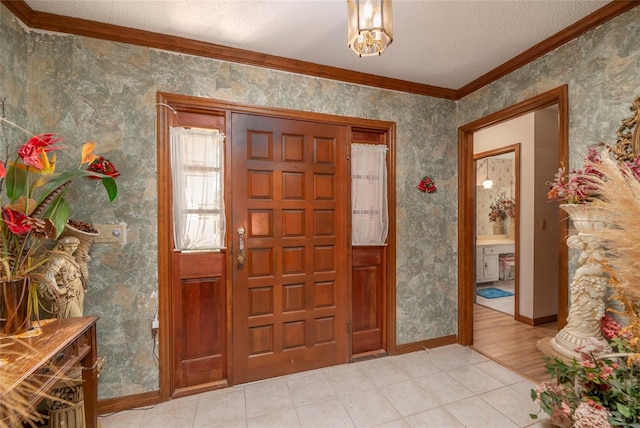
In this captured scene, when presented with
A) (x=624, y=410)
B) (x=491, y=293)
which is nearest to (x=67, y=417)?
(x=624, y=410)

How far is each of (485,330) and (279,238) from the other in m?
2.72

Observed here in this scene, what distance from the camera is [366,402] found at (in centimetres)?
198

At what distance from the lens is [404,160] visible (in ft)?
8.85

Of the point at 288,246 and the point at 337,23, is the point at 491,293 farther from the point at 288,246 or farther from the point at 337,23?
the point at 337,23

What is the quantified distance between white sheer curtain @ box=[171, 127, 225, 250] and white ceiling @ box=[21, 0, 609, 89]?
0.72 m

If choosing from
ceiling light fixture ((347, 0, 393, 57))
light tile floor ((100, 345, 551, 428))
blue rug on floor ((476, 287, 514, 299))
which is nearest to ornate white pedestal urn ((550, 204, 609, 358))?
light tile floor ((100, 345, 551, 428))

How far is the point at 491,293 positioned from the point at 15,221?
5625 millimetres

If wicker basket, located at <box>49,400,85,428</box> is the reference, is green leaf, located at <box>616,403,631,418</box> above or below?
above

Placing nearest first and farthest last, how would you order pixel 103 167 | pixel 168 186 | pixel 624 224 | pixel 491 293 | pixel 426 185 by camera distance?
pixel 624 224, pixel 103 167, pixel 168 186, pixel 426 185, pixel 491 293

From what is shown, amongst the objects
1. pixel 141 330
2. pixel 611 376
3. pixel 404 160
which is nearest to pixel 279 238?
pixel 141 330

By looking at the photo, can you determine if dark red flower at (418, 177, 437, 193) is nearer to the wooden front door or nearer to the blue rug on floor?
the wooden front door

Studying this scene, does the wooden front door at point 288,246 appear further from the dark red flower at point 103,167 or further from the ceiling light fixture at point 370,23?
the ceiling light fixture at point 370,23

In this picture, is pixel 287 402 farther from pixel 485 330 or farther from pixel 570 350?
pixel 485 330

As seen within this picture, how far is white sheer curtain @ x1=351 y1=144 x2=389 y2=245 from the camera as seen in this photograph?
2.56 metres
